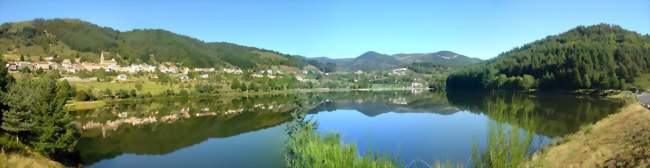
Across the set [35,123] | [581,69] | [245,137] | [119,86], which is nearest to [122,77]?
[119,86]

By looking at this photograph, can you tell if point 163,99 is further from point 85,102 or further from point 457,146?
point 457,146

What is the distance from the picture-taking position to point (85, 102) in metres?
110

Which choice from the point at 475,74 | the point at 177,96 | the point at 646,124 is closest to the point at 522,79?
the point at 475,74

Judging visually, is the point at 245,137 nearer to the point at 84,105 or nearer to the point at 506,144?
the point at 506,144

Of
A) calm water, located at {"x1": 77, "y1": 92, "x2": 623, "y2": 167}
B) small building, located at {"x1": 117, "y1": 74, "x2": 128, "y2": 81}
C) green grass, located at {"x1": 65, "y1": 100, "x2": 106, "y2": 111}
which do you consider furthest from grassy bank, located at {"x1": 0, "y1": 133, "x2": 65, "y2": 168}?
small building, located at {"x1": 117, "y1": 74, "x2": 128, "y2": 81}

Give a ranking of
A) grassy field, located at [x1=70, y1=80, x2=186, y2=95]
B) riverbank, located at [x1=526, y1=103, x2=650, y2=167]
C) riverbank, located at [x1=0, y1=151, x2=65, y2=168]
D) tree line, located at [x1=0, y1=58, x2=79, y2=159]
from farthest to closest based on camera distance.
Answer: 1. grassy field, located at [x1=70, y1=80, x2=186, y2=95]
2. tree line, located at [x1=0, y1=58, x2=79, y2=159]
3. riverbank, located at [x1=0, y1=151, x2=65, y2=168]
4. riverbank, located at [x1=526, y1=103, x2=650, y2=167]

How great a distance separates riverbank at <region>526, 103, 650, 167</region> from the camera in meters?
20.9

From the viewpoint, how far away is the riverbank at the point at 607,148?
822 inches

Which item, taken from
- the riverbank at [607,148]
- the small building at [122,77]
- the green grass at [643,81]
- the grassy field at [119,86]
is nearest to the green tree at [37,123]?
the riverbank at [607,148]

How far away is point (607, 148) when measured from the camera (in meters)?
25.0

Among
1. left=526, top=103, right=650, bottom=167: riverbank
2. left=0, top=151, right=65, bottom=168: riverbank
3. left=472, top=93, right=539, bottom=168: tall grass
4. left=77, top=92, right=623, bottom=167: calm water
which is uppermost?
left=472, top=93, right=539, bottom=168: tall grass

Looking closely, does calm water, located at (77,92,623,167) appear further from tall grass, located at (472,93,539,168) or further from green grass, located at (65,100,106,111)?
tall grass, located at (472,93,539,168)

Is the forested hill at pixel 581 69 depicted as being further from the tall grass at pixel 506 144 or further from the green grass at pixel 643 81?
the tall grass at pixel 506 144

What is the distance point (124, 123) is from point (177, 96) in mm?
65984
